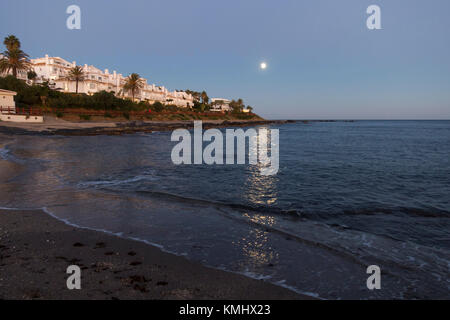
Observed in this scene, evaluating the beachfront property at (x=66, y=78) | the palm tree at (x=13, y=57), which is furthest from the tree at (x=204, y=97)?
the palm tree at (x=13, y=57)

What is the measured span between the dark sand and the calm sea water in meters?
0.45

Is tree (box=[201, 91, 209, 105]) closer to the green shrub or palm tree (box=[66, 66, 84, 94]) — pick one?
palm tree (box=[66, 66, 84, 94])

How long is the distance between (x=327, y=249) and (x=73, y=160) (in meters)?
17.8

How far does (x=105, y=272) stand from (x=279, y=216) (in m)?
5.72

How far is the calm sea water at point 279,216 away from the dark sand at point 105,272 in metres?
0.45

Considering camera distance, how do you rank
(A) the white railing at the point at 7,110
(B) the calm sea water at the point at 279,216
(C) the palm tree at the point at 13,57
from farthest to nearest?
(C) the palm tree at the point at 13,57
(A) the white railing at the point at 7,110
(B) the calm sea water at the point at 279,216

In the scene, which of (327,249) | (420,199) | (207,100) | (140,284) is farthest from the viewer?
(207,100)

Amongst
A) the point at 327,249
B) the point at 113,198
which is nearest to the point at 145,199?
the point at 113,198

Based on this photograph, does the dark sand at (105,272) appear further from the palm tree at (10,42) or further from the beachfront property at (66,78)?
the beachfront property at (66,78)

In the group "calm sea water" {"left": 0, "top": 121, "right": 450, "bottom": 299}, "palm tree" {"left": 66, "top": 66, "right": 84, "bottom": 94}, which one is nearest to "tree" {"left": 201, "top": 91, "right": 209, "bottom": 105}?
"palm tree" {"left": 66, "top": 66, "right": 84, "bottom": 94}

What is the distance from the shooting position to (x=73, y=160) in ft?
60.8

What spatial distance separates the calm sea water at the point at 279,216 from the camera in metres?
5.51

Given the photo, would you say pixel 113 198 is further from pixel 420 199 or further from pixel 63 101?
pixel 63 101

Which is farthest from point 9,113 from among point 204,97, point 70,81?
point 204,97
